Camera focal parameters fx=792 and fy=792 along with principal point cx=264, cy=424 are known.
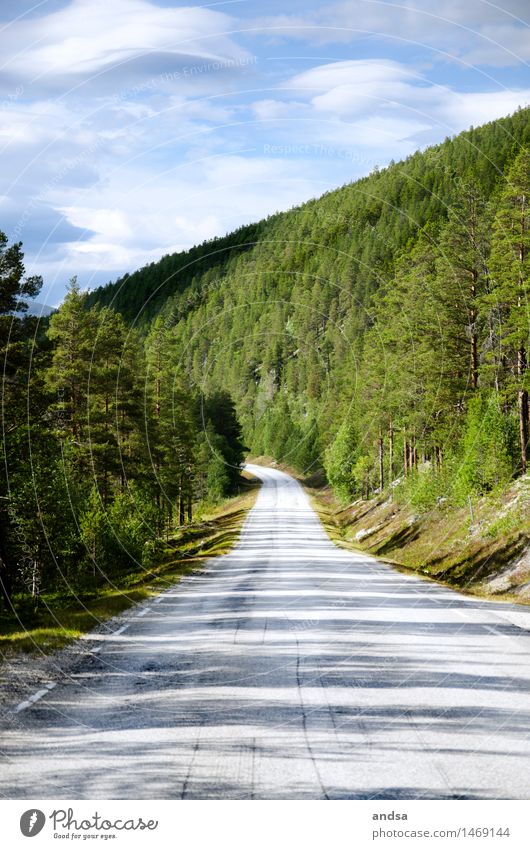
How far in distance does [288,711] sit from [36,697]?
3.51 m

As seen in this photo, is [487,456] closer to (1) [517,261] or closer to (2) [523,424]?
(2) [523,424]

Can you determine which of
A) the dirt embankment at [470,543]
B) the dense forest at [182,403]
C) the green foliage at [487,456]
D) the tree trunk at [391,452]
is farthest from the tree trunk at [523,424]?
the tree trunk at [391,452]

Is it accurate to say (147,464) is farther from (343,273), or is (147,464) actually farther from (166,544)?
(343,273)

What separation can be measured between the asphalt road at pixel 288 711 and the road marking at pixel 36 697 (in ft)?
0.32

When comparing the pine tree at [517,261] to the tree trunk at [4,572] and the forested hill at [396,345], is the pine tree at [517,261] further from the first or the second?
the tree trunk at [4,572]

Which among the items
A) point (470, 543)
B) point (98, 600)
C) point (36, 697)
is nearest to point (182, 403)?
point (470, 543)

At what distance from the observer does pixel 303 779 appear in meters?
7.12

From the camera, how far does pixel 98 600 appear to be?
23.9m

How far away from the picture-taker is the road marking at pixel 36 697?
33.5 feet

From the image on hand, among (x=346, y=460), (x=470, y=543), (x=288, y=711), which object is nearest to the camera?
(x=288, y=711)

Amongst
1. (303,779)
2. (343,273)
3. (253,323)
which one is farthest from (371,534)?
(253,323)

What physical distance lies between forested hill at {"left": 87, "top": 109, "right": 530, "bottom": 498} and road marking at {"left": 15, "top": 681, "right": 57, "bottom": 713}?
1872cm

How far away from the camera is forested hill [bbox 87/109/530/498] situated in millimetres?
39281
